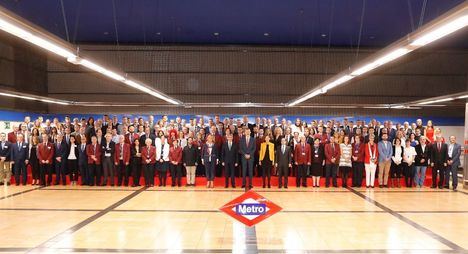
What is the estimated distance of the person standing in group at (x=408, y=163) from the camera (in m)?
13.1

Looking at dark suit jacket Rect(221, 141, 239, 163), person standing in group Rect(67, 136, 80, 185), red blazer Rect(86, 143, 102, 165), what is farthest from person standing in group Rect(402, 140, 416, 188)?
person standing in group Rect(67, 136, 80, 185)

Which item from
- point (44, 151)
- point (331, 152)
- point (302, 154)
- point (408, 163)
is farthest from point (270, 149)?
point (44, 151)

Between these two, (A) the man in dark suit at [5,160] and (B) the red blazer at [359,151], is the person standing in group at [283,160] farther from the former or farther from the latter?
(A) the man in dark suit at [5,160]

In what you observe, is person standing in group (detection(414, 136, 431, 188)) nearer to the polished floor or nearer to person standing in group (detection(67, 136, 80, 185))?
the polished floor

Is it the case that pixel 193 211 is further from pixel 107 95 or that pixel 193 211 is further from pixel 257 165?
pixel 107 95

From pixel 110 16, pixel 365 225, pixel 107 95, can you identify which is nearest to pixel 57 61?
pixel 107 95

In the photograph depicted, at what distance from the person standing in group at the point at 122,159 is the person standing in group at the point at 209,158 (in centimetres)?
249

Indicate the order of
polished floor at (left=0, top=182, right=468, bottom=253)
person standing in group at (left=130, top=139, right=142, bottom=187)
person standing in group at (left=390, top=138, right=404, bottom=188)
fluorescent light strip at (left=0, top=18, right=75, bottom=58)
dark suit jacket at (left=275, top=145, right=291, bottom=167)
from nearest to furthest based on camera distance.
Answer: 1. fluorescent light strip at (left=0, top=18, right=75, bottom=58)
2. polished floor at (left=0, top=182, right=468, bottom=253)
3. dark suit jacket at (left=275, top=145, right=291, bottom=167)
4. person standing in group at (left=130, top=139, right=142, bottom=187)
5. person standing in group at (left=390, top=138, right=404, bottom=188)

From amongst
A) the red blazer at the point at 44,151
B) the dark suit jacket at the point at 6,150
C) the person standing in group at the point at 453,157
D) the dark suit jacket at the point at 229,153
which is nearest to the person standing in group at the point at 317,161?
the dark suit jacket at the point at 229,153

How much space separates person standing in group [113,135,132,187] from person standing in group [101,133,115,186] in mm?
137

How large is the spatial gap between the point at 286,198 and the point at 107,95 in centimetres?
1302

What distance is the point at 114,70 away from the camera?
993 cm

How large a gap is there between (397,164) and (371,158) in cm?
113

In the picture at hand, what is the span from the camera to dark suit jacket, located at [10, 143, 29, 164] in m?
13.3
